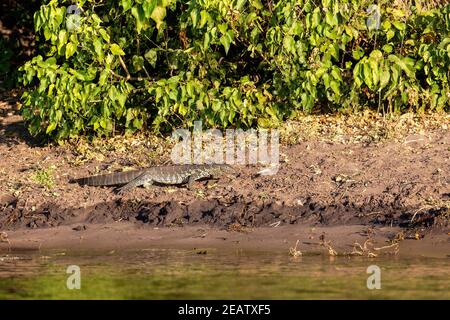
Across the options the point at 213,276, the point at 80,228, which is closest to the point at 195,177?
the point at 80,228

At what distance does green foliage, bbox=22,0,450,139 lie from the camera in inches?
460

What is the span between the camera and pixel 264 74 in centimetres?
1286

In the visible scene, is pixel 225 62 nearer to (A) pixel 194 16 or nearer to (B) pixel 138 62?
(B) pixel 138 62

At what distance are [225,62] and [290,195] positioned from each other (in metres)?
2.39

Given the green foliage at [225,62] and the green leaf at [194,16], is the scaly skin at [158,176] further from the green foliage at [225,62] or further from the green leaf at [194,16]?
the green leaf at [194,16]

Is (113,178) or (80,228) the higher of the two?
(113,178)

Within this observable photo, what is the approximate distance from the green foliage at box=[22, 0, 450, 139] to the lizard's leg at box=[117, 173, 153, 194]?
962 mm

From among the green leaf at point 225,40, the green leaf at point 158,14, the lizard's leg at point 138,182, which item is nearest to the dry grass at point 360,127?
the green leaf at point 225,40

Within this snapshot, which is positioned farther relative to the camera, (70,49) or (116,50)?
(116,50)

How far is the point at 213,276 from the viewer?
8.80 metres

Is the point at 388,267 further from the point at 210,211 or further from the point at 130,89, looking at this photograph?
the point at 130,89

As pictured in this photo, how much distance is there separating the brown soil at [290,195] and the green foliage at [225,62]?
585mm

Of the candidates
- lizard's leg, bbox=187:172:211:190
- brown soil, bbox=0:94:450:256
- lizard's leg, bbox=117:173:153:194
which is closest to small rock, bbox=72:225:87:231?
brown soil, bbox=0:94:450:256
